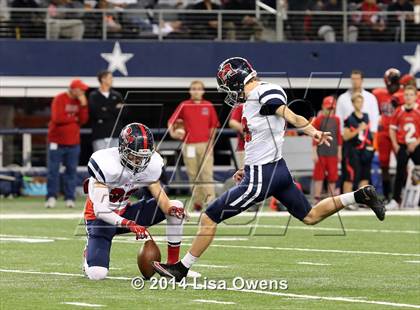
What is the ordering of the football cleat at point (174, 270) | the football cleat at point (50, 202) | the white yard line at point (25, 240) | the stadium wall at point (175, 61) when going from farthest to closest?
the stadium wall at point (175, 61), the football cleat at point (50, 202), the white yard line at point (25, 240), the football cleat at point (174, 270)

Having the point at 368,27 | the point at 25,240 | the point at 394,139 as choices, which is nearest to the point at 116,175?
the point at 25,240

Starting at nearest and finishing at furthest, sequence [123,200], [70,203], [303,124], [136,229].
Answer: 1. [136,229]
2. [303,124]
3. [123,200]
4. [70,203]

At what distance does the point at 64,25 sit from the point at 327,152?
236 inches

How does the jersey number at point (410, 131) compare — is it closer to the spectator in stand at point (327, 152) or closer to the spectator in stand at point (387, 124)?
the spectator in stand at point (387, 124)

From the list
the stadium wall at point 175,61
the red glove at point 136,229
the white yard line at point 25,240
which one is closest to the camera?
the red glove at point 136,229

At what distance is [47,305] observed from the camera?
7.34 meters

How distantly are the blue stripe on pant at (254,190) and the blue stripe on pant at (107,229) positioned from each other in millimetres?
580

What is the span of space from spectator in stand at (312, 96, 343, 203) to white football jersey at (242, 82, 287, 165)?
7771mm

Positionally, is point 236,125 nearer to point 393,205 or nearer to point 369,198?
point 393,205

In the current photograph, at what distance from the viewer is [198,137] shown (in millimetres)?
16469

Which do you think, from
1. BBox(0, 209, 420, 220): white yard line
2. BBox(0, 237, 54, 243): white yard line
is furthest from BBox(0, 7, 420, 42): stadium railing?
BBox(0, 237, 54, 243): white yard line

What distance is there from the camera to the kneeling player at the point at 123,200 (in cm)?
875

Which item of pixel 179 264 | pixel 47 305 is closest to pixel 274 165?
pixel 179 264

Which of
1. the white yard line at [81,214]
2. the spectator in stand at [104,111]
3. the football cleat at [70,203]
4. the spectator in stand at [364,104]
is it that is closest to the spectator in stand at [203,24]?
the spectator in stand at [104,111]
